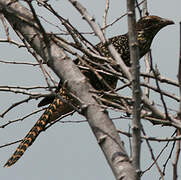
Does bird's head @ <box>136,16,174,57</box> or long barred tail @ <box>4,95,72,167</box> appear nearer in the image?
long barred tail @ <box>4,95,72,167</box>

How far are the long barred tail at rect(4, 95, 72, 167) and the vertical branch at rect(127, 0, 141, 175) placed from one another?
375 cm

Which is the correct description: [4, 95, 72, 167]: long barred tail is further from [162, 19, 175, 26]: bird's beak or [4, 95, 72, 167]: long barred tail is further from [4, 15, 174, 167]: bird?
[162, 19, 175, 26]: bird's beak

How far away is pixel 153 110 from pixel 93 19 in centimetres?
92

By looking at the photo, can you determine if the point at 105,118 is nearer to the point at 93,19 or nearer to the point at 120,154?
the point at 120,154

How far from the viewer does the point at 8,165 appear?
6.68 m

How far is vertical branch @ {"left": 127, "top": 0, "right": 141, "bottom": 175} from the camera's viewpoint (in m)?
2.94

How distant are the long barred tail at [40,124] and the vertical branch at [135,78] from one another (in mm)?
3753

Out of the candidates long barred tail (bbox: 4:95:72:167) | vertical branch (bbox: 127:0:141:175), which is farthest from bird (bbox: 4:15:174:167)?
vertical branch (bbox: 127:0:141:175)

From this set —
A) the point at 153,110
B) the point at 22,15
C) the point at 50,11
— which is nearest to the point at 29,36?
the point at 22,15

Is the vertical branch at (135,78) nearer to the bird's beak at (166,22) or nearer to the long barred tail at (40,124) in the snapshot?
the long barred tail at (40,124)

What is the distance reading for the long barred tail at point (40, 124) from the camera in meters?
6.77

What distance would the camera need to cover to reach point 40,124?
22.5 ft

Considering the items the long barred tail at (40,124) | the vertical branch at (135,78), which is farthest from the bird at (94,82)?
the vertical branch at (135,78)

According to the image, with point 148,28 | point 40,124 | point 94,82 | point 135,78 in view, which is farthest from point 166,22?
point 135,78
